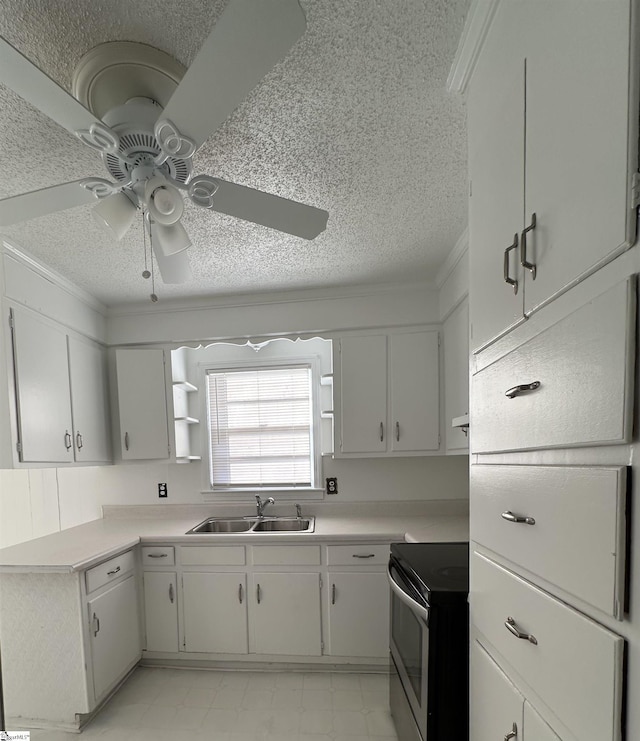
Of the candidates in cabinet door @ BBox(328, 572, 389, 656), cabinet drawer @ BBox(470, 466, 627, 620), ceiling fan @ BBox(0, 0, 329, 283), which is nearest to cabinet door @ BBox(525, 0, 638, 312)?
cabinet drawer @ BBox(470, 466, 627, 620)

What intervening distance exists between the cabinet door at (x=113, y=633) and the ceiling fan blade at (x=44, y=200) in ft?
6.37

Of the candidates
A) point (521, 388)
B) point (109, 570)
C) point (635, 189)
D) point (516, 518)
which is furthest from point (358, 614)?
point (635, 189)

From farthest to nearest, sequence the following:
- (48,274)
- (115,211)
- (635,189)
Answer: (48,274)
(115,211)
(635,189)

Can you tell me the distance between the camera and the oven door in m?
1.34

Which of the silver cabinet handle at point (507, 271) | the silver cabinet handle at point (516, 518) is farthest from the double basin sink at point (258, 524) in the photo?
the silver cabinet handle at point (507, 271)

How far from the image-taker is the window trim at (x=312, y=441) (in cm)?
306

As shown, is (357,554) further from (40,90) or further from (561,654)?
(40,90)

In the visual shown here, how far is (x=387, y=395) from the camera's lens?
2.76 meters

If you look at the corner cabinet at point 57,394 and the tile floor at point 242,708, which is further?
the corner cabinet at point 57,394

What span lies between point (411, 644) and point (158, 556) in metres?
1.69

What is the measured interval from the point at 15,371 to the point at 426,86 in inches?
91.4

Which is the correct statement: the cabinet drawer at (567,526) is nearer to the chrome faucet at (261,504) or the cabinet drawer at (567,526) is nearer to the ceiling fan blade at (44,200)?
the ceiling fan blade at (44,200)

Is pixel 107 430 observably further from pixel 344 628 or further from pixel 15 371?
pixel 344 628

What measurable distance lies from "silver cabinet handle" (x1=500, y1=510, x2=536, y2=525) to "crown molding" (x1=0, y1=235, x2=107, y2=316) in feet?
8.28
